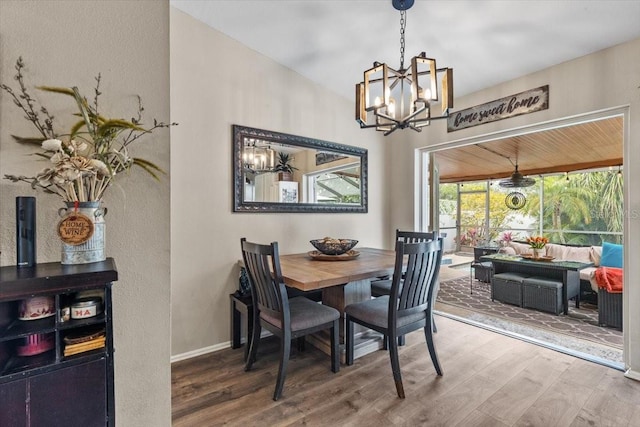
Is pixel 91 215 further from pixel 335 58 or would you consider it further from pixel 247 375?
pixel 335 58

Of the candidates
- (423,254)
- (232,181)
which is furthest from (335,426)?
(232,181)

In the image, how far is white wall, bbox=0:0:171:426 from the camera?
3.51ft

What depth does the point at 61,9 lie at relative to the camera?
1.14 m

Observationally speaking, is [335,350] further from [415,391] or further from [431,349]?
[431,349]

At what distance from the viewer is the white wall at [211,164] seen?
2502 mm

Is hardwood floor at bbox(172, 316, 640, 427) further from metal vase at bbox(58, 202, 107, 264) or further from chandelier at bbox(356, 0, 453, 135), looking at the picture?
chandelier at bbox(356, 0, 453, 135)

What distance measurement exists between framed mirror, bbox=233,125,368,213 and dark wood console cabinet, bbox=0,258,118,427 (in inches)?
71.9

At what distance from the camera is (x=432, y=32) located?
2.47m

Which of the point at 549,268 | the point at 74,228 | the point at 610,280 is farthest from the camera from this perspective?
the point at 549,268

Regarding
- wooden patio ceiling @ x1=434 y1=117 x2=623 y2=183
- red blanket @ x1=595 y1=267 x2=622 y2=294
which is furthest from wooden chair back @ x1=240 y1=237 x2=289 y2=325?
red blanket @ x1=595 y1=267 x2=622 y2=294

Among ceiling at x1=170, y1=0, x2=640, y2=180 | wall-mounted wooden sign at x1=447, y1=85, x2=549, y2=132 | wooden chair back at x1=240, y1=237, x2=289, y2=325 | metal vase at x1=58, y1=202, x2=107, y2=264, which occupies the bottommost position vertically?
wooden chair back at x1=240, y1=237, x2=289, y2=325

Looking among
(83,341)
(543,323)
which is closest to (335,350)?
(83,341)

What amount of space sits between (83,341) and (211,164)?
1.90m

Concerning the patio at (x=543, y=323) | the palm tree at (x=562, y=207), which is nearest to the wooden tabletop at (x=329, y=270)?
the patio at (x=543, y=323)
